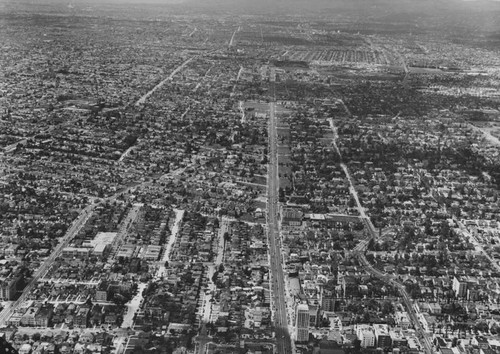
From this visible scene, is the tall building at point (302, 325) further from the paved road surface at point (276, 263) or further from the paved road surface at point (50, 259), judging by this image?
the paved road surface at point (50, 259)

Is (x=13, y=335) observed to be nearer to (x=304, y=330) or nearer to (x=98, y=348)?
(x=98, y=348)

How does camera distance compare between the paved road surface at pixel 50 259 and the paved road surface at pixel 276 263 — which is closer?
the paved road surface at pixel 276 263

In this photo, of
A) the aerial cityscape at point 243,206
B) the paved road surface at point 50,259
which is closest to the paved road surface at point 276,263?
the aerial cityscape at point 243,206

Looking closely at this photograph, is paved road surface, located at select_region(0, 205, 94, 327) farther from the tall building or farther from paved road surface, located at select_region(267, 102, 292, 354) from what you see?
the tall building

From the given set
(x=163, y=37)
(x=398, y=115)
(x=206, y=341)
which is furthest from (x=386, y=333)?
(x=163, y=37)

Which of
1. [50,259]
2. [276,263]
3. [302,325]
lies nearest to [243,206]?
[276,263]

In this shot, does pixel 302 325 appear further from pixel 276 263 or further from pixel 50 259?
pixel 50 259
